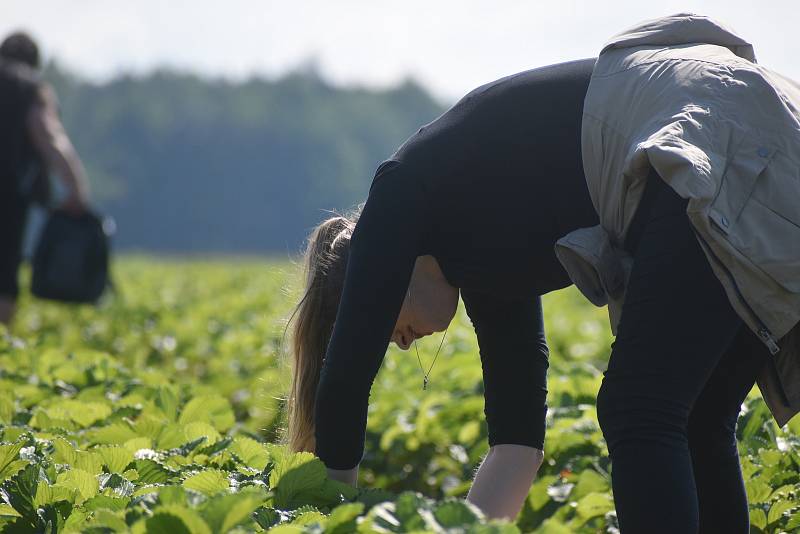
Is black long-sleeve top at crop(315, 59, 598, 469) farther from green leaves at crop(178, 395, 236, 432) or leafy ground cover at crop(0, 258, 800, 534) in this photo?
green leaves at crop(178, 395, 236, 432)

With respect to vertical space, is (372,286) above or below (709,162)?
below

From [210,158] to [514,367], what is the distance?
10379 cm

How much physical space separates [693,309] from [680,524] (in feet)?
1.29

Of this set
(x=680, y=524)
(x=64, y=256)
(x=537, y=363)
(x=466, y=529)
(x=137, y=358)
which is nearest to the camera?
(x=466, y=529)

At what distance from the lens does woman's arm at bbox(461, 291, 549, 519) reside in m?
2.65

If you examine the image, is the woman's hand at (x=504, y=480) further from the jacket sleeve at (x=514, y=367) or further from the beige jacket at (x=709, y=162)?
the beige jacket at (x=709, y=162)

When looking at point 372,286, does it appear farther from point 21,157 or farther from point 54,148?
point 21,157

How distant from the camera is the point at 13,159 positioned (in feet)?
17.7

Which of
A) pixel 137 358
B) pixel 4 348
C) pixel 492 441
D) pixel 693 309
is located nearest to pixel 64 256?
pixel 4 348

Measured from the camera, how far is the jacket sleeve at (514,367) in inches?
105

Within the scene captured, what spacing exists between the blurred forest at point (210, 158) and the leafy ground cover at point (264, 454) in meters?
88.1

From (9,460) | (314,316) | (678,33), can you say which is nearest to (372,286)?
(314,316)

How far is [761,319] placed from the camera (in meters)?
1.90

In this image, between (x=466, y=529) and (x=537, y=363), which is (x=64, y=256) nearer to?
(x=537, y=363)
